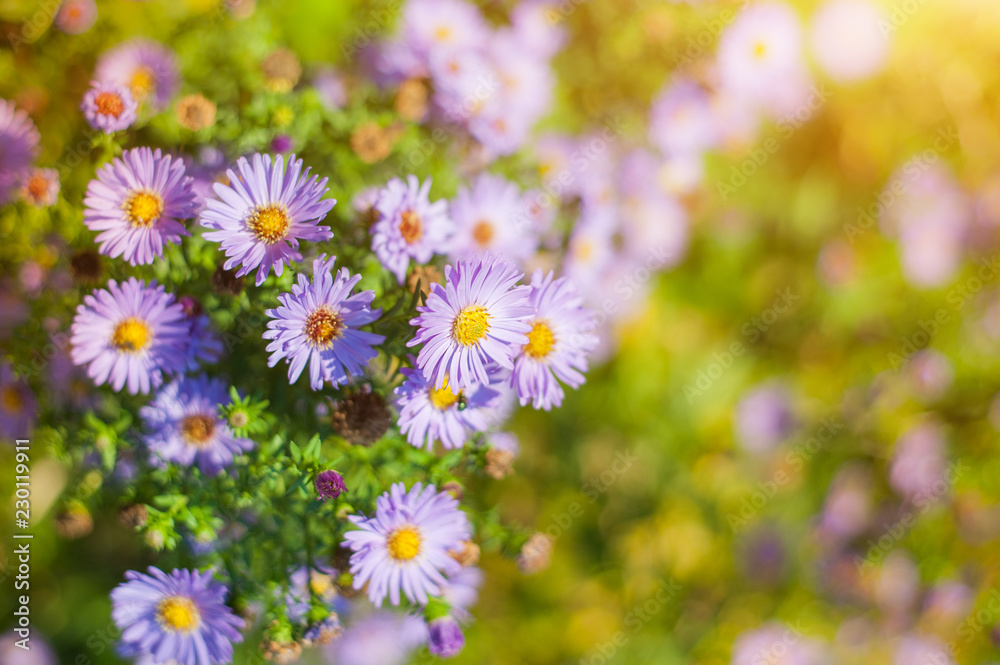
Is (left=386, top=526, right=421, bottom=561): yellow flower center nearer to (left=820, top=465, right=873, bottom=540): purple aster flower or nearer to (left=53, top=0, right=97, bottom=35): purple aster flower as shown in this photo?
(left=53, top=0, right=97, bottom=35): purple aster flower

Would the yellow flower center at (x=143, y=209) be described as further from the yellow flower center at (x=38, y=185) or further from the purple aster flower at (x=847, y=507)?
the purple aster flower at (x=847, y=507)

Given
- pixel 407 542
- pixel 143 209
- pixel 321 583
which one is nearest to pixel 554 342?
pixel 407 542

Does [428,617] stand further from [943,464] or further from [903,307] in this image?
[903,307]

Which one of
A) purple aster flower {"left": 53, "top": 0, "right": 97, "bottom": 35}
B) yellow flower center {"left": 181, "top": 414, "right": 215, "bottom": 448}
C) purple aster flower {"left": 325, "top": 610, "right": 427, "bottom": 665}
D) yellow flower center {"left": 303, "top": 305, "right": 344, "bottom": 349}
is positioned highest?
purple aster flower {"left": 53, "top": 0, "right": 97, "bottom": 35}

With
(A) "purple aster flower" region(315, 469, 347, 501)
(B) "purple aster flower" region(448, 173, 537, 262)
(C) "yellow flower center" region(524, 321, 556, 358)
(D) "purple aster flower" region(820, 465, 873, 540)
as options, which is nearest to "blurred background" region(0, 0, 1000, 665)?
(D) "purple aster flower" region(820, 465, 873, 540)

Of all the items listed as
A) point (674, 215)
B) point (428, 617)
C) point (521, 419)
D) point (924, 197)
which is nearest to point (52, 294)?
point (428, 617)

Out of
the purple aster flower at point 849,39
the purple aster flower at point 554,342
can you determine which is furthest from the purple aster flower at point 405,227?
the purple aster flower at point 849,39

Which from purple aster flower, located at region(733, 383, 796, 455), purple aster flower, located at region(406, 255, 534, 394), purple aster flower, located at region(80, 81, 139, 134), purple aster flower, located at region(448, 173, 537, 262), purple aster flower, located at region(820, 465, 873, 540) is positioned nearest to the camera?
purple aster flower, located at region(406, 255, 534, 394)
